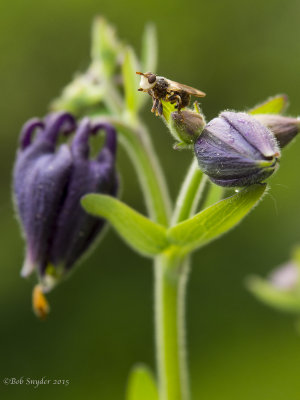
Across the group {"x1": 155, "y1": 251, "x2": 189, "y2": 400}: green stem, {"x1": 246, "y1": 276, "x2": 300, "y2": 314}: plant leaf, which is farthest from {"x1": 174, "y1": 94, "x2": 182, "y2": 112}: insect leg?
{"x1": 246, "y1": 276, "x2": 300, "y2": 314}: plant leaf

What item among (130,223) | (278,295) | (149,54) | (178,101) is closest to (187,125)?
(178,101)

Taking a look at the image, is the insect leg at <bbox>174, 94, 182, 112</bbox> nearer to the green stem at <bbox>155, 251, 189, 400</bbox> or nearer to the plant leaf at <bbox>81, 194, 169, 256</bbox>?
the plant leaf at <bbox>81, 194, 169, 256</bbox>

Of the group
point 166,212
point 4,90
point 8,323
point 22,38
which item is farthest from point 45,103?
point 166,212

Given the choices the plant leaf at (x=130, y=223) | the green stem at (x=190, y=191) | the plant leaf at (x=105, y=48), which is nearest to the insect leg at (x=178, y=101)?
the green stem at (x=190, y=191)

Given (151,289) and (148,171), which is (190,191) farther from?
(151,289)

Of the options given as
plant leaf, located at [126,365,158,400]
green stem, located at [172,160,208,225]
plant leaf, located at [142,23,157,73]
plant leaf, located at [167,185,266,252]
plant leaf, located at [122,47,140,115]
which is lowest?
plant leaf, located at [126,365,158,400]

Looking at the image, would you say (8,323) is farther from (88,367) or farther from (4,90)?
(4,90)
